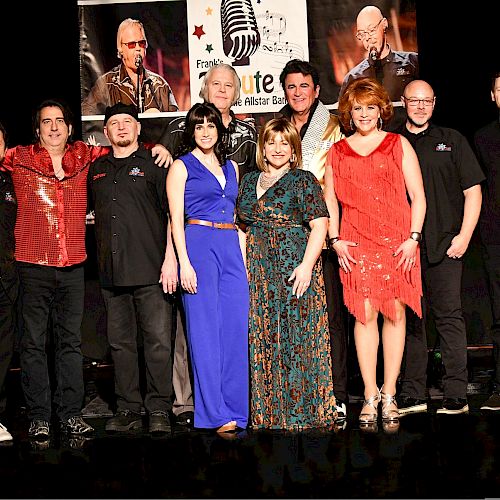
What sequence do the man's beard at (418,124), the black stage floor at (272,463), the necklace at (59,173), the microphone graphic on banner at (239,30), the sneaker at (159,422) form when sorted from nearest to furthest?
the black stage floor at (272,463)
the sneaker at (159,422)
the necklace at (59,173)
the man's beard at (418,124)
the microphone graphic on banner at (239,30)

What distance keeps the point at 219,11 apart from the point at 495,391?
113 inches

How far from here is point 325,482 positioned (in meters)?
3.61

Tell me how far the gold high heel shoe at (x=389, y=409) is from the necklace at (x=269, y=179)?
1.17 meters

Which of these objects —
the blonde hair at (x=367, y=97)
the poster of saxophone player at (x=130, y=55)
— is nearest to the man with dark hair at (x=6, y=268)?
the poster of saxophone player at (x=130, y=55)

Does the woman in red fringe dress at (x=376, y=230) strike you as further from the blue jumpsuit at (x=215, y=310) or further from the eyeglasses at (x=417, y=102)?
the blue jumpsuit at (x=215, y=310)

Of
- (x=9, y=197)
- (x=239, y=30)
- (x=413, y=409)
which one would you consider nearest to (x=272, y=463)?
(x=413, y=409)

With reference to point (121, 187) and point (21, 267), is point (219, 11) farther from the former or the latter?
point (21, 267)

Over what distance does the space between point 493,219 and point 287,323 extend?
131cm

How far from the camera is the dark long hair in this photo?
4.52 meters

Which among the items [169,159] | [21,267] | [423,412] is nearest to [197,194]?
[169,159]

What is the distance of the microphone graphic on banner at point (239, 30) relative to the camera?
5.98 metres

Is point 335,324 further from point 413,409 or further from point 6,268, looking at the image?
point 6,268

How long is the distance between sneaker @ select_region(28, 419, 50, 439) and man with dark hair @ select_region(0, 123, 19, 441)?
126 mm

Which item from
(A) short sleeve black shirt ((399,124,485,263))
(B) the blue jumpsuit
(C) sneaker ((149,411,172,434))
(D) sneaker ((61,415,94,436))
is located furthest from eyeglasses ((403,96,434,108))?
(D) sneaker ((61,415,94,436))
